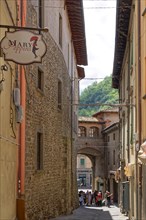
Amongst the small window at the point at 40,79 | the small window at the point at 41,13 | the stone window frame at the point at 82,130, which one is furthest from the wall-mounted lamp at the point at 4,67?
the stone window frame at the point at 82,130

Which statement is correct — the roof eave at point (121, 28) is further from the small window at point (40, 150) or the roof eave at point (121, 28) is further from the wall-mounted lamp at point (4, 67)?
the wall-mounted lamp at point (4, 67)

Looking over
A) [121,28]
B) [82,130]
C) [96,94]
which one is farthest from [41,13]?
[96,94]

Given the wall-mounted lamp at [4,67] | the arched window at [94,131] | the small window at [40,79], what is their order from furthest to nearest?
1. the arched window at [94,131]
2. the small window at [40,79]
3. the wall-mounted lamp at [4,67]

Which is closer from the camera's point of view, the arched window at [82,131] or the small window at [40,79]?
the small window at [40,79]

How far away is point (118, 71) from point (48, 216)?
1580cm

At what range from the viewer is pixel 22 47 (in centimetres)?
900

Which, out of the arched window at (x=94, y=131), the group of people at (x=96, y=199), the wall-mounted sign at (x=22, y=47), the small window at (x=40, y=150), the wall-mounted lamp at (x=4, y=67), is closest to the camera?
the wall-mounted sign at (x=22, y=47)

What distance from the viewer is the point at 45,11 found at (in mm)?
17953

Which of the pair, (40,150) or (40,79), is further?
(40,79)

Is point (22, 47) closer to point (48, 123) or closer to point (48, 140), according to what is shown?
point (48, 123)

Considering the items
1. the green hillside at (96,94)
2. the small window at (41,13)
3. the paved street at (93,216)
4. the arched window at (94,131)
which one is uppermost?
the green hillside at (96,94)

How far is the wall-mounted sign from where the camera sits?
8805 millimetres

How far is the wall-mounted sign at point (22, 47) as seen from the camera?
8805 millimetres

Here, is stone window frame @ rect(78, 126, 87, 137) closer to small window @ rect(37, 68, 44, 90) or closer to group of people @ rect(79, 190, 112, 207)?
group of people @ rect(79, 190, 112, 207)
